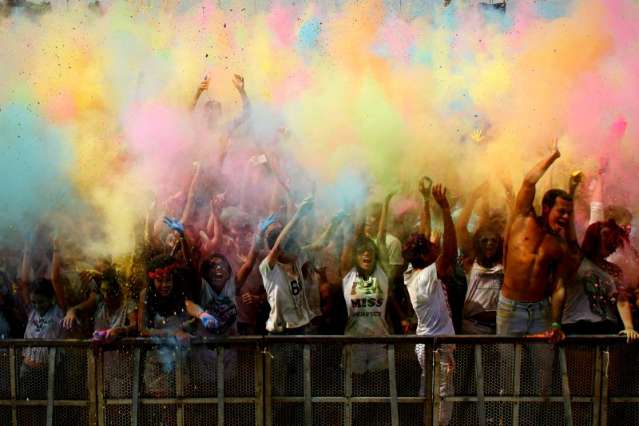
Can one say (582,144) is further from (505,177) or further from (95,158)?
(95,158)

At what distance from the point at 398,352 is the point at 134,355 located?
159cm

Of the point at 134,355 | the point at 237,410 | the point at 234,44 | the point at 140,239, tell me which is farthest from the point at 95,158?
the point at 237,410

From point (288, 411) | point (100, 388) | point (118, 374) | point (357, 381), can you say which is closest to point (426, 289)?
point (357, 381)

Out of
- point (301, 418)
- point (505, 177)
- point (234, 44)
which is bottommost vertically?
point (301, 418)

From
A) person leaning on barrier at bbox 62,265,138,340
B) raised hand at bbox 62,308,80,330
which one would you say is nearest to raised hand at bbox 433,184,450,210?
person leaning on barrier at bbox 62,265,138,340

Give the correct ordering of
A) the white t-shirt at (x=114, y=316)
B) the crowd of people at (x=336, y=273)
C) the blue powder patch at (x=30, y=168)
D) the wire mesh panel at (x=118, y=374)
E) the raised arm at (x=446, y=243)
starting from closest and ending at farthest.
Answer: the wire mesh panel at (x=118, y=374) → the crowd of people at (x=336, y=273) → the white t-shirt at (x=114, y=316) → the raised arm at (x=446, y=243) → the blue powder patch at (x=30, y=168)

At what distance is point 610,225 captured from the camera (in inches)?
257

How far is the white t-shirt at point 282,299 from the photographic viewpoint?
641cm

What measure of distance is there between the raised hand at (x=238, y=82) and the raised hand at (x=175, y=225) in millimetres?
1221

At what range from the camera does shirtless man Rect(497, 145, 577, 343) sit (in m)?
6.29

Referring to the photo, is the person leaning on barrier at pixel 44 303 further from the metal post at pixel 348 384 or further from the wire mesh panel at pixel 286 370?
the metal post at pixel 348 384

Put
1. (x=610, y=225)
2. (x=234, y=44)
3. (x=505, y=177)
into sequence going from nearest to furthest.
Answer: (x=610, y=225) → (x=505, y=177) → (x=234, y=44)

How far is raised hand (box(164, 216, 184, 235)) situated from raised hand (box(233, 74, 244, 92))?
122cm

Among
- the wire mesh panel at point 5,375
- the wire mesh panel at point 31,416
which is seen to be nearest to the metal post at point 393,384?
the wire mesh panel at point 31,416
